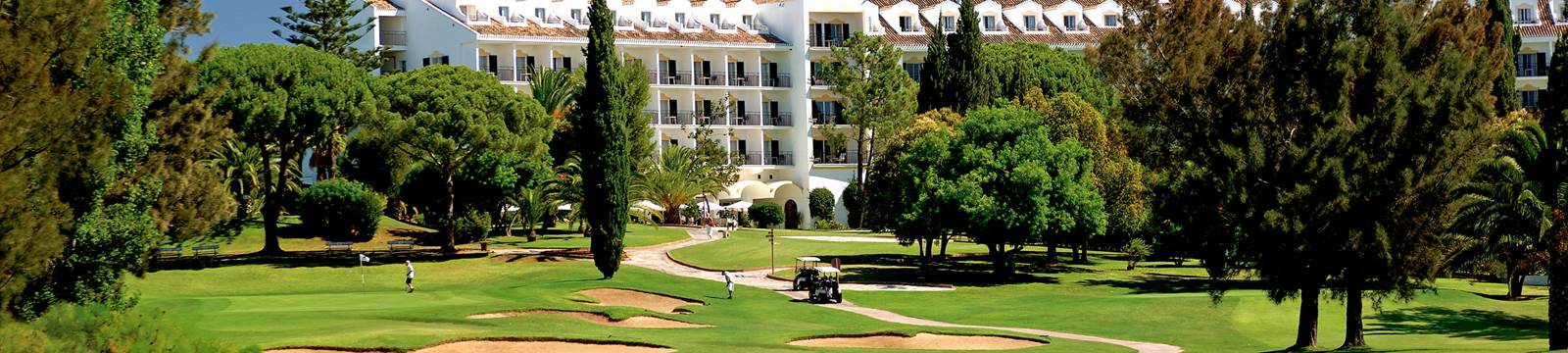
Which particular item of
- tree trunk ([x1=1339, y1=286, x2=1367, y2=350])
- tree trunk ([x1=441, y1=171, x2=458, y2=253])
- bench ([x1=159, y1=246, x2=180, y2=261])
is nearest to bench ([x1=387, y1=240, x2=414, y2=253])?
tree trunk ([x1=441, y1=171, x2=458, y2=253])

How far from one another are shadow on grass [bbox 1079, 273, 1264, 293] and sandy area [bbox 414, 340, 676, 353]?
31.3 m

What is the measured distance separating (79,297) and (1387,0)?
2988cm

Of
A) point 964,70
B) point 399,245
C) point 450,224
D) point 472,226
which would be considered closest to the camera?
point 450,224

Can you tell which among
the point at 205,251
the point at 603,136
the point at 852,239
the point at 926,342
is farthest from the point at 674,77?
the point at 926,342

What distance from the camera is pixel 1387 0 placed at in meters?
36.2

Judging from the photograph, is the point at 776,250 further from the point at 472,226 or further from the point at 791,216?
the point at 791,216

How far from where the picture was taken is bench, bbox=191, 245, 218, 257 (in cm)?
6338

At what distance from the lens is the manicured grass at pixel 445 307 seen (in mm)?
35031

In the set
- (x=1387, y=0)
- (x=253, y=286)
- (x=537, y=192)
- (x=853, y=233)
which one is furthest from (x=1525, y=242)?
(x=853, y=233)

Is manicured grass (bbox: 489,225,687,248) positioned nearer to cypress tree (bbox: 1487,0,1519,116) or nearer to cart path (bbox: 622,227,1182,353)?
cart path (bbox: 622,227,1182,353)

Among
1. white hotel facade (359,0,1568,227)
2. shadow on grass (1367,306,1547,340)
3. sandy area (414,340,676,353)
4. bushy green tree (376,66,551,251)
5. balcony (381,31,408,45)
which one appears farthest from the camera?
balcony (381,31,408,45)

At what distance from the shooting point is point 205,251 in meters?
64.4

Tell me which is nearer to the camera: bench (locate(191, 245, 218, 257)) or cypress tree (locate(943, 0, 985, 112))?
bench (locate(191, 245, 218, 257))

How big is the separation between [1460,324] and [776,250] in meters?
33.5
